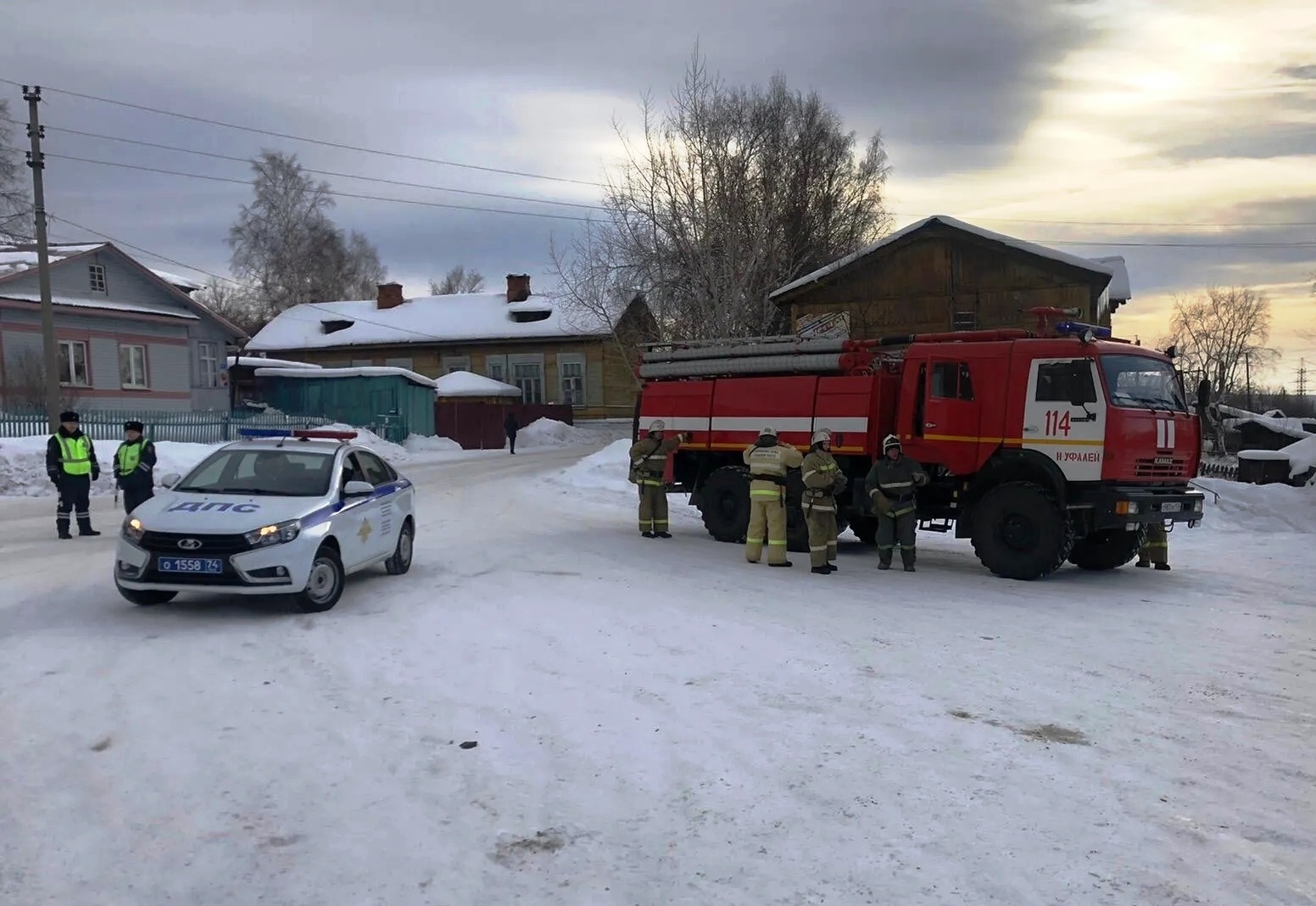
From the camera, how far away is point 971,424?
12.2m

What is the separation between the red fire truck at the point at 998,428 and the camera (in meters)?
11.3

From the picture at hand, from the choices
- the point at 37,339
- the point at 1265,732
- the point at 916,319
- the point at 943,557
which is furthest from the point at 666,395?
the point at 37,339

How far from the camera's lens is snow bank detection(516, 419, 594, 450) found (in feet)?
156

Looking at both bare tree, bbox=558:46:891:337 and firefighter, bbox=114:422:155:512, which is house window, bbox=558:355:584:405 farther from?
firefighter, bbox=114:422:155:512

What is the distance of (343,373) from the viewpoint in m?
42.4

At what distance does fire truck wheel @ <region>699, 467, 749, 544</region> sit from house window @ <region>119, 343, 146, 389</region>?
31.3 metres

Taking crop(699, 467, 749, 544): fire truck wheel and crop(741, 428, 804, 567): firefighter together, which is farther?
crop(699, 467, 749, 544): fire truck wheel

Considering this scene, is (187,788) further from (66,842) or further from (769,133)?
(769,133)

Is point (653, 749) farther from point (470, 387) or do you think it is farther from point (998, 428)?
point (470, 387)

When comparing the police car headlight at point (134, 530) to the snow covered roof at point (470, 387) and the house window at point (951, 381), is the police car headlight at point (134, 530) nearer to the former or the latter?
the house window at point (951, 381)

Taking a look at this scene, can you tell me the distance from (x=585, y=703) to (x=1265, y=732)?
A: 3946 mm

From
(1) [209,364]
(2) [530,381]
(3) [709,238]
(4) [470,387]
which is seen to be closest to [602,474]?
(3) [709,238]

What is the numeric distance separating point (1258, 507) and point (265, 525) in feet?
51.7

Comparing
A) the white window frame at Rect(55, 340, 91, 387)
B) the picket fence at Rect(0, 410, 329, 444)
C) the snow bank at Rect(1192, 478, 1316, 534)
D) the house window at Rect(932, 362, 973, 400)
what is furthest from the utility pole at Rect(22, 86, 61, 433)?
the snow bank at Rect(1192, 478, 1316, 534)
